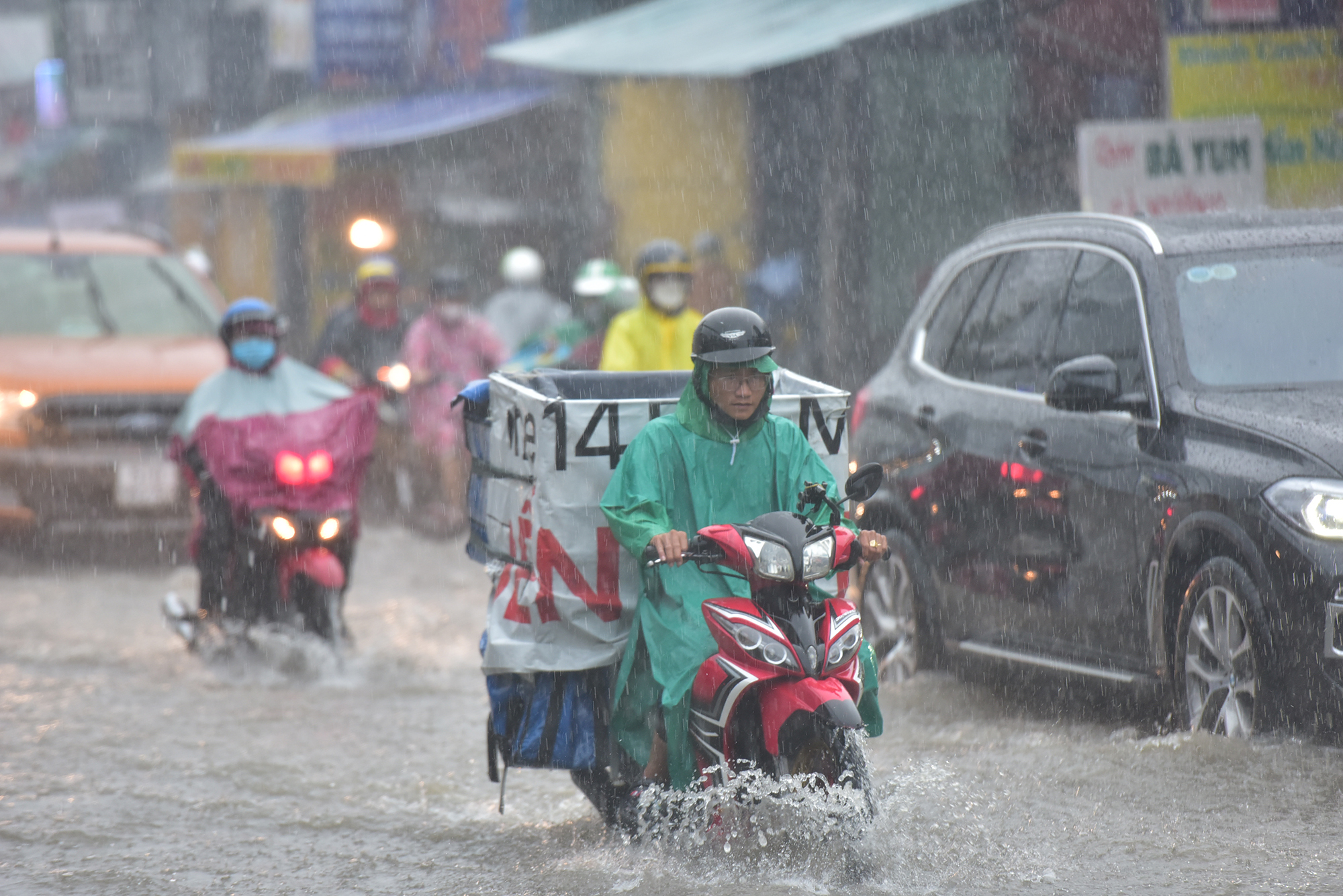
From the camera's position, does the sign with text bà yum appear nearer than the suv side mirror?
No

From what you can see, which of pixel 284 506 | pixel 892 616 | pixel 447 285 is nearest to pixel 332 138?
pixel 447 285

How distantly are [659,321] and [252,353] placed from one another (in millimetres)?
2042

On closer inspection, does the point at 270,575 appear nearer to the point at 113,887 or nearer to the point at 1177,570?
the point at 113,887

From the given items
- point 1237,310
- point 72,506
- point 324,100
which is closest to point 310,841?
point 1237,310

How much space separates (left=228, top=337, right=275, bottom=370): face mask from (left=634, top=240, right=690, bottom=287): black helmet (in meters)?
1.99

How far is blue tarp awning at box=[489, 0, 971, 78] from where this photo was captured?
1379 centimetres

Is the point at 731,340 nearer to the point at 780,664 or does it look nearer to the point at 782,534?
the point at 782,534

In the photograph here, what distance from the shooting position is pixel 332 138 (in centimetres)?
2150

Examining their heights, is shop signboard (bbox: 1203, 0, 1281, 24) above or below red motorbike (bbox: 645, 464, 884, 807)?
above

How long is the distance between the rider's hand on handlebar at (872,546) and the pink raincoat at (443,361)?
8.63 metres

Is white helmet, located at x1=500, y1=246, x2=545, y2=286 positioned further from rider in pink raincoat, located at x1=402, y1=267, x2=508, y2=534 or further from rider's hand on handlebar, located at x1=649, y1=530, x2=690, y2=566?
rider's hand on handlebar, located at x1=649, y1=530, x2=690, y2=566

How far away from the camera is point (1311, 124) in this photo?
11.8 meters

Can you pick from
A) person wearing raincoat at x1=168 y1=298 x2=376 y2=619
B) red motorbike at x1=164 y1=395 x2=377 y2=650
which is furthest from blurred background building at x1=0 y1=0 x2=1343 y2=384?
red motorbike at x1=164 y1=395 x2=377 y2=650

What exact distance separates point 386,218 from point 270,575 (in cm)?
1611
